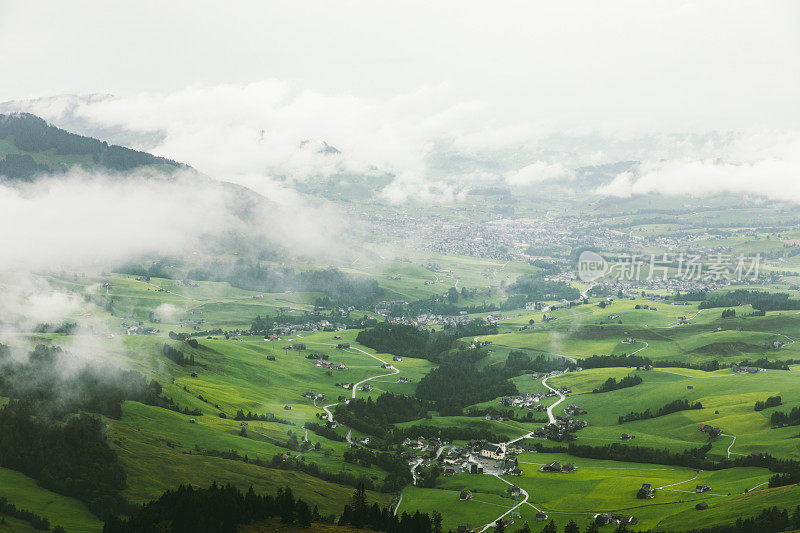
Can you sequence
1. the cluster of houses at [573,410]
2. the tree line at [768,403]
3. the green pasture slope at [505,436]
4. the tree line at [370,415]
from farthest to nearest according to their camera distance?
1. the cluster of houses at [573,410]
2. the tree line at [370,415]
3. the tree line at [768,403]
4. the green pasture slope at [505,436]

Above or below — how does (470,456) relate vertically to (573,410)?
below

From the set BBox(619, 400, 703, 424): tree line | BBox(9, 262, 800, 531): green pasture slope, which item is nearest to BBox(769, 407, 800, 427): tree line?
BBox(9, 262, 800, 531): green pasture slope

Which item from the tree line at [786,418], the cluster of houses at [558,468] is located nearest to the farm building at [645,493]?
the cluster of houses at [558,468]

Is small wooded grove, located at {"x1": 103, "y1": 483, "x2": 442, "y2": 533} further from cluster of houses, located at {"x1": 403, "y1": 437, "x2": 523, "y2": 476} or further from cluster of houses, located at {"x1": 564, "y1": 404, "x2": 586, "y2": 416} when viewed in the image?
cluster of houses, located at {"x1": 564, "y1": 404, "x2": 586, "y2": 416}

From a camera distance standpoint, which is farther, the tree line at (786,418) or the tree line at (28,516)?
the tree line at (786,418)

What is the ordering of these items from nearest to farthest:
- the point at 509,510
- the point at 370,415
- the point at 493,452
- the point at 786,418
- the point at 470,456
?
the point at 509,510 < the point at 786,418 < the point at 470,456 < the point at 493,452 < the point at 370,415

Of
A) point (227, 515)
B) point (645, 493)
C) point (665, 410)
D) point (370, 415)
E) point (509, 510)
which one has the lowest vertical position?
point (370, 415)

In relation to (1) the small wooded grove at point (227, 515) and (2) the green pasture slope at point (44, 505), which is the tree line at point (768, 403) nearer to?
(1) the small wooded grove at point (227, 515)

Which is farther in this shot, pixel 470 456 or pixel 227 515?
pixel 470 456

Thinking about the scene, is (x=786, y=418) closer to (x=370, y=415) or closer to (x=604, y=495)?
(x=604, y=495)

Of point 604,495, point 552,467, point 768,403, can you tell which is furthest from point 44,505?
point 768,403
